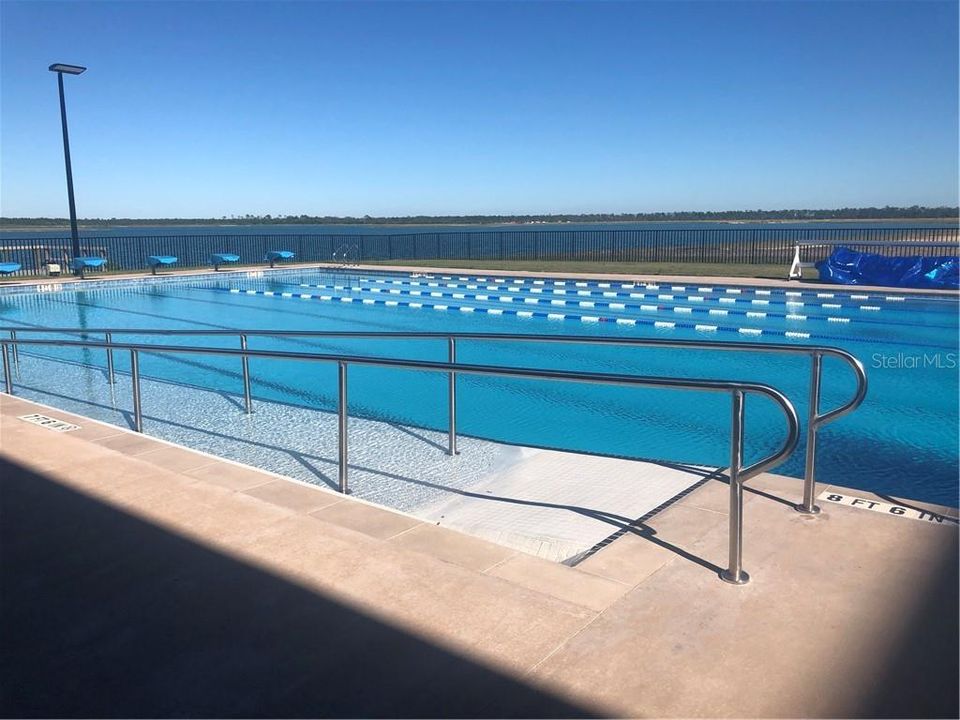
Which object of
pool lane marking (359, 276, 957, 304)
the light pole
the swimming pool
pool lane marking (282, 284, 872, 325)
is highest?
the light pole

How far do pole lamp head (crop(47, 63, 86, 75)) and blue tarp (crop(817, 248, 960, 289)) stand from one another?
61.0 ft

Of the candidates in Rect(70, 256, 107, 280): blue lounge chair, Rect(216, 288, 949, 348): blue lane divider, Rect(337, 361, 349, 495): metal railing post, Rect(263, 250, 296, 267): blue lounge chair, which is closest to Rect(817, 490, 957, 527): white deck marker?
Rect(337, 361, 349, 495): metal railing post

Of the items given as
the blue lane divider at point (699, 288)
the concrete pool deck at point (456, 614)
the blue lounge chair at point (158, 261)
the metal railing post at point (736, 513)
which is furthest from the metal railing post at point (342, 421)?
the blue lounge chair at point (158, 261)

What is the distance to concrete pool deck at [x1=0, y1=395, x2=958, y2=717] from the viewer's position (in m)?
2.10

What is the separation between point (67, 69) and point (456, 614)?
21.2m

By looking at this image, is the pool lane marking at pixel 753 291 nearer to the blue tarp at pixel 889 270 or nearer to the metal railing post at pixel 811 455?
the blue tarp at pixel 889 270

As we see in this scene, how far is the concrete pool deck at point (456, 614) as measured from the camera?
2102 mm

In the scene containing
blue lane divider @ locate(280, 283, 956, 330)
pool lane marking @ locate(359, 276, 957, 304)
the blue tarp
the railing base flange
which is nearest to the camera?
the railing base flange

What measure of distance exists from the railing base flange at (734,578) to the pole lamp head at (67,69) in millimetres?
21291

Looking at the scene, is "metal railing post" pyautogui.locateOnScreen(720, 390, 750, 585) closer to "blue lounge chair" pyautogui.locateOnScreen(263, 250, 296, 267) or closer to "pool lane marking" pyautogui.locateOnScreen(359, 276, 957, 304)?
"pool lane marking" pyautogui.locateOnScreen(359, 276, 957, 304)

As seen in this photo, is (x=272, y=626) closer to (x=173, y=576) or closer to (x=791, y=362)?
(x=173, y=576)

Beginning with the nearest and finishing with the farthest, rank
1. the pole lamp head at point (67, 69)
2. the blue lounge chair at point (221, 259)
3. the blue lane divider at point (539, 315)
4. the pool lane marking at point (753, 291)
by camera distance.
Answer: the blue lane divider at point (539, 315) < the pool lane marking at point (753, 291) < the pole lamp head at point (67, 69) < the blue lounge chair at point (221, 259)

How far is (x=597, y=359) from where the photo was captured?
10203 mm

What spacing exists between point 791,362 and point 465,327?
18.1ft
